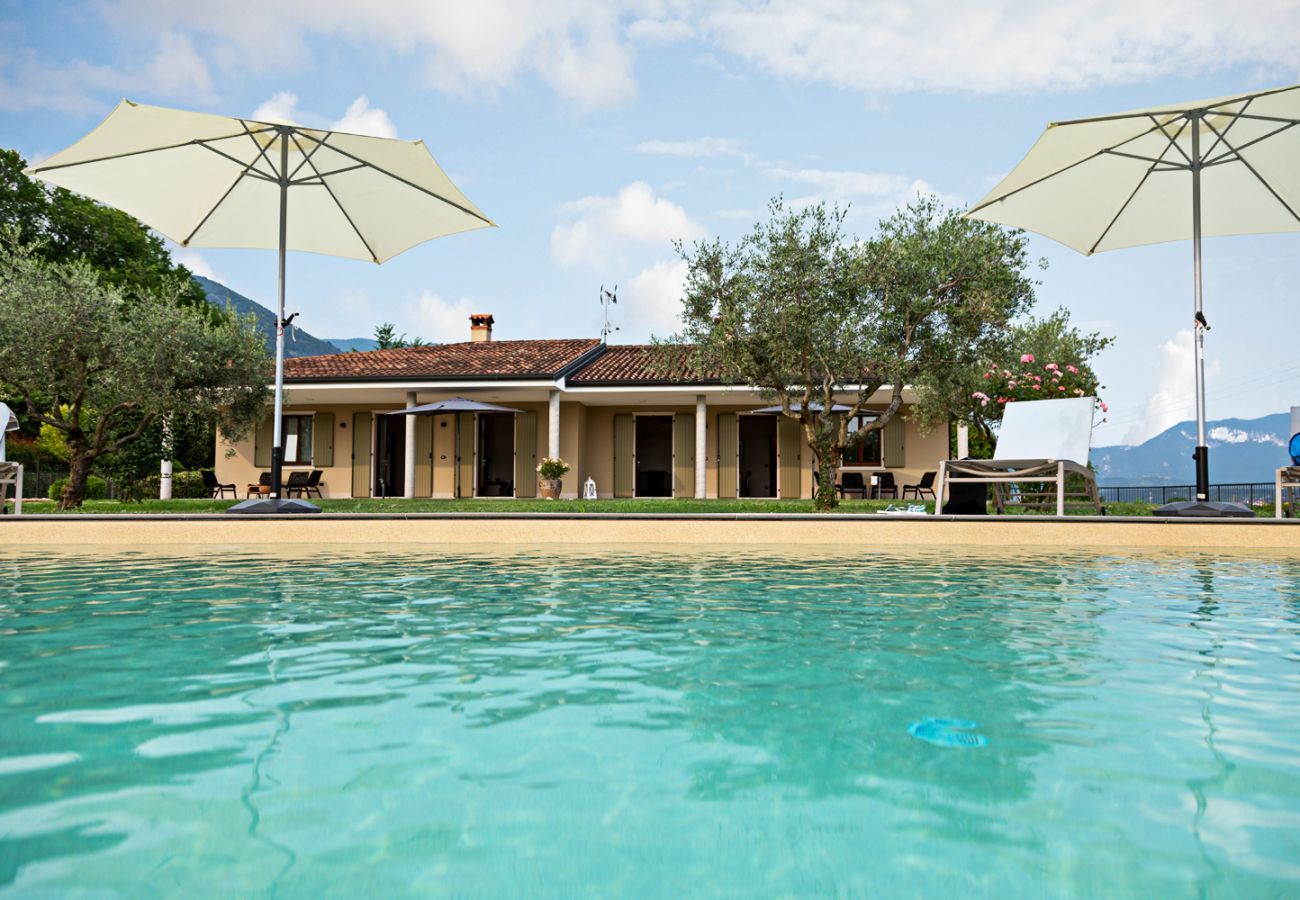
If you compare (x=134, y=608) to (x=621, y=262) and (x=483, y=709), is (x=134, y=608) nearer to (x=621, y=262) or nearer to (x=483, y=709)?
(x=483, y=709)

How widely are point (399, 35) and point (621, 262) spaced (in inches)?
396

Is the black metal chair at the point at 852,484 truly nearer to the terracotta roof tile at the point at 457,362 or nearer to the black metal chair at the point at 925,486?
the black metal chair at the point at 925,486

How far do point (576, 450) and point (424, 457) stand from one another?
12.1 ft

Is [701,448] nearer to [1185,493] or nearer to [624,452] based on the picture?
Result: [624,452]

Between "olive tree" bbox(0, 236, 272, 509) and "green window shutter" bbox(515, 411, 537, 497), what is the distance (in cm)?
613

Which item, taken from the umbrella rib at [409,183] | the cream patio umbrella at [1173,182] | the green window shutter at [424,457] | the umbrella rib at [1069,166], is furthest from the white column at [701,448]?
the umbrella rib at [1069,166]

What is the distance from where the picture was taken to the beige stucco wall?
19.4 metres

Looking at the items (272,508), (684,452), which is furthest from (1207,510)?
(684,452)

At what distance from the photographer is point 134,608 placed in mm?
4789

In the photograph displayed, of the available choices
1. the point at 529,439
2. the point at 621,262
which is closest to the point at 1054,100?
the point at 621,262

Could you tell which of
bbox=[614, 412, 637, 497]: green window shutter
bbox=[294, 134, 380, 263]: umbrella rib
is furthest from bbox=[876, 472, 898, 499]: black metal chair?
bbox=[294, 134, 380, 263]: umbrella rib

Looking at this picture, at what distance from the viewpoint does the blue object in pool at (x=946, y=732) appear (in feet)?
8.09

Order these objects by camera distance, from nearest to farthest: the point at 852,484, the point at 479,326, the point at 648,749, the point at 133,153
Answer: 1. the point at 648,749
2. the point at 133,153
3. the point at 852,484
4. the point at 479,326

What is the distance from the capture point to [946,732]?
2570 mm
